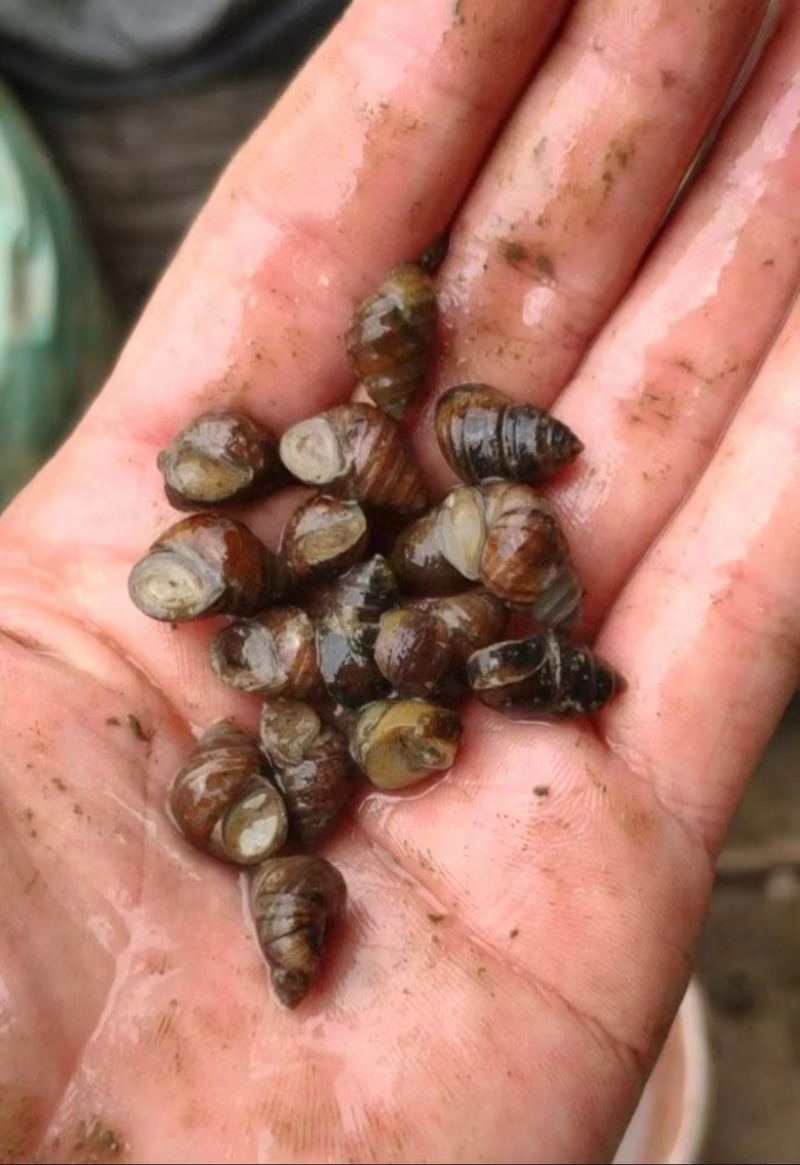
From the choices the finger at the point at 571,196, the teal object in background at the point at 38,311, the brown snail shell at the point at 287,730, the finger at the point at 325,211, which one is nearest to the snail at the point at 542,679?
the brown snail shell at the point at 287,730

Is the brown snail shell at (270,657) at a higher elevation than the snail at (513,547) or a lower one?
lower

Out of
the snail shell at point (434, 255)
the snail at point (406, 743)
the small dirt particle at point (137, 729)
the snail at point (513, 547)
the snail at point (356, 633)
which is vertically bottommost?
the small dirt particle at point (137, 729)

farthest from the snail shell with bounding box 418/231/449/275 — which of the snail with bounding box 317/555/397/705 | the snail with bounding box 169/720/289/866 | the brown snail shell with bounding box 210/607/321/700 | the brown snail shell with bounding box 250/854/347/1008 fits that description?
the brown snail shell with bounding box 250/854/347/1008

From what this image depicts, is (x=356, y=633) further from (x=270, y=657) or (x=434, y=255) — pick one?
(x=434, y=255)

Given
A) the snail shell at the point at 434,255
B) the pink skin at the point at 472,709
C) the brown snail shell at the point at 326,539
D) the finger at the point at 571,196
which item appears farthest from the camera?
the snail shell at the point at 434,255

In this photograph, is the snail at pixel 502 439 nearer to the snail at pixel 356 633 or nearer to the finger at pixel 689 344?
the finger at pixel 689 344

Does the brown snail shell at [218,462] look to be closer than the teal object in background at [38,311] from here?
Yes

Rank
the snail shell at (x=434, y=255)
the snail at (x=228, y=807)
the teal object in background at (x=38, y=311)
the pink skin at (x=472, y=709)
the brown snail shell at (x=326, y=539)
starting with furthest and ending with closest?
the teal object in background at (x=38, y=311) → the snail shell at (x=434, y=255) → the brown snail shell at (x=326, y=539) → the snail at (x=228, y=807) → the pink skin at (x=472, y=709)

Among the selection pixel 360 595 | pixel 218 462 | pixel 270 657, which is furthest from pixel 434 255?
pixel 270 657
